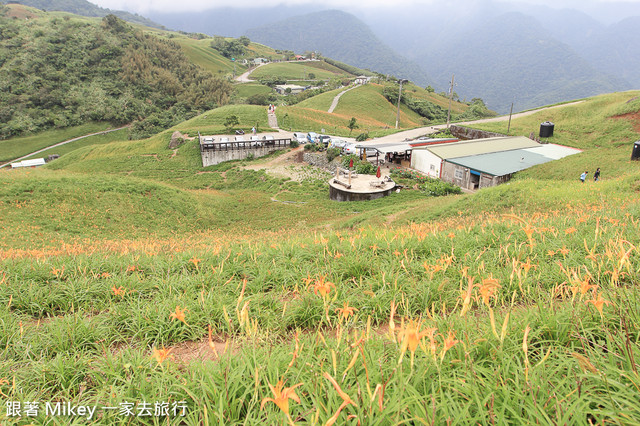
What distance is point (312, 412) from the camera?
1.88 m

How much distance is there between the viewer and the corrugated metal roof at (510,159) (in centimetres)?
2731

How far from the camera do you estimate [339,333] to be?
90.5 inches

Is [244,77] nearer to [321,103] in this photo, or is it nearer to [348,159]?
[321,103]

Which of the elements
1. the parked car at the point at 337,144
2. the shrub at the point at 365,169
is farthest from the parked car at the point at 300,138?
the shrub at the point at 365,169

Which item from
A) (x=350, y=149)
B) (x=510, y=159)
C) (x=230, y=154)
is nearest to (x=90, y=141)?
(x=230, y=154)

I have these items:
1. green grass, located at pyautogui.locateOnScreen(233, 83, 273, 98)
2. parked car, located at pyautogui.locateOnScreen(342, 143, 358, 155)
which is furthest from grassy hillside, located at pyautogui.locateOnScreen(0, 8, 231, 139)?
parked car, located at pyautogui.locateOnScreen(342, 143, 358, 155)

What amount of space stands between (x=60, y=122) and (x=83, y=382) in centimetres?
7806

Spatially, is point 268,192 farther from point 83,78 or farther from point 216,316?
point 83,78

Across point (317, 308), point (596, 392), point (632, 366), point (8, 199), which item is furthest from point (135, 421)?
point (8, 199)

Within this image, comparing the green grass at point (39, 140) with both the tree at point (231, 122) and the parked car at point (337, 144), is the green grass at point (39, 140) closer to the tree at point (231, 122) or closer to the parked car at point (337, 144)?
the tree at point (231, 122)

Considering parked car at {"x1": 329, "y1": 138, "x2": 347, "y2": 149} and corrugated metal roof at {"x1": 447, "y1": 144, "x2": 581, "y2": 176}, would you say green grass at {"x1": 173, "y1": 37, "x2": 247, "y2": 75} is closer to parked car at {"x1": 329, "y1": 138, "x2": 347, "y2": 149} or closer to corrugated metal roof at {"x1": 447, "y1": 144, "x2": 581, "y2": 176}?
parked car at {"x1": 329, "y1": 138, "x2": 347, "y2": 149}

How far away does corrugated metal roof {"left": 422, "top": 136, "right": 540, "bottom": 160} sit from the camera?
31.0 meters

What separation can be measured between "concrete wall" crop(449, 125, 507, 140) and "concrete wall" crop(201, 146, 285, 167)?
→ 2616 cm

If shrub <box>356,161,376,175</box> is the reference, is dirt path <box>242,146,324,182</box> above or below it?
below
